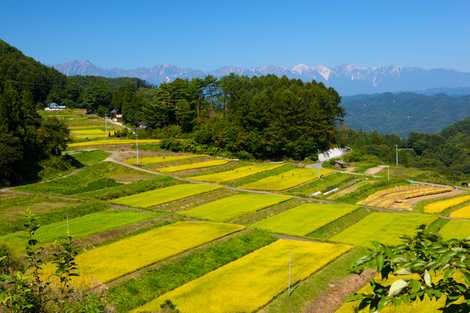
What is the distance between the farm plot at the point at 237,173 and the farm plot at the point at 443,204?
18186 mm

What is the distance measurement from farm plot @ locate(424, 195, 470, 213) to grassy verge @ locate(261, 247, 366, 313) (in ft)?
49.3

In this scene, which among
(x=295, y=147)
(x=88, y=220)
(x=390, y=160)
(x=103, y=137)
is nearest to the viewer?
(x=88, y=220)

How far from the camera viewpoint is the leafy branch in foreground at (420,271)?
3.62 meters

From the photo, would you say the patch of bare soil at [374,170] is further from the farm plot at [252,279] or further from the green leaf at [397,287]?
the green leaf at [397,287]

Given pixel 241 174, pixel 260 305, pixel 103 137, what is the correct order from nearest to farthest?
1. pixel 260 305
2. pixel 241 174
3. pixel 103 137

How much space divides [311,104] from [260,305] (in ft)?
160

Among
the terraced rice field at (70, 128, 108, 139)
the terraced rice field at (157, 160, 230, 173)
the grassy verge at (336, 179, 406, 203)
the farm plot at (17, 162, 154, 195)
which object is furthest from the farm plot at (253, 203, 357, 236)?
the terraced rice field at (70, 128, 108, 139)

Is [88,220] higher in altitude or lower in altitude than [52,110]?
lower

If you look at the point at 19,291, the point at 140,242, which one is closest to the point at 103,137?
the point at 140,242

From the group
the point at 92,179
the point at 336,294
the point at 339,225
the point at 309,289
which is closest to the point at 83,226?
the point at 309,289

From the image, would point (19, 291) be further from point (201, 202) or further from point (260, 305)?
point (201, 202)

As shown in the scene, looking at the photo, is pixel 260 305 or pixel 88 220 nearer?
pixel 260 305

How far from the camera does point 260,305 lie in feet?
63.5

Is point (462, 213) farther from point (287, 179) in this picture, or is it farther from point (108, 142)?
point (108, 142)
